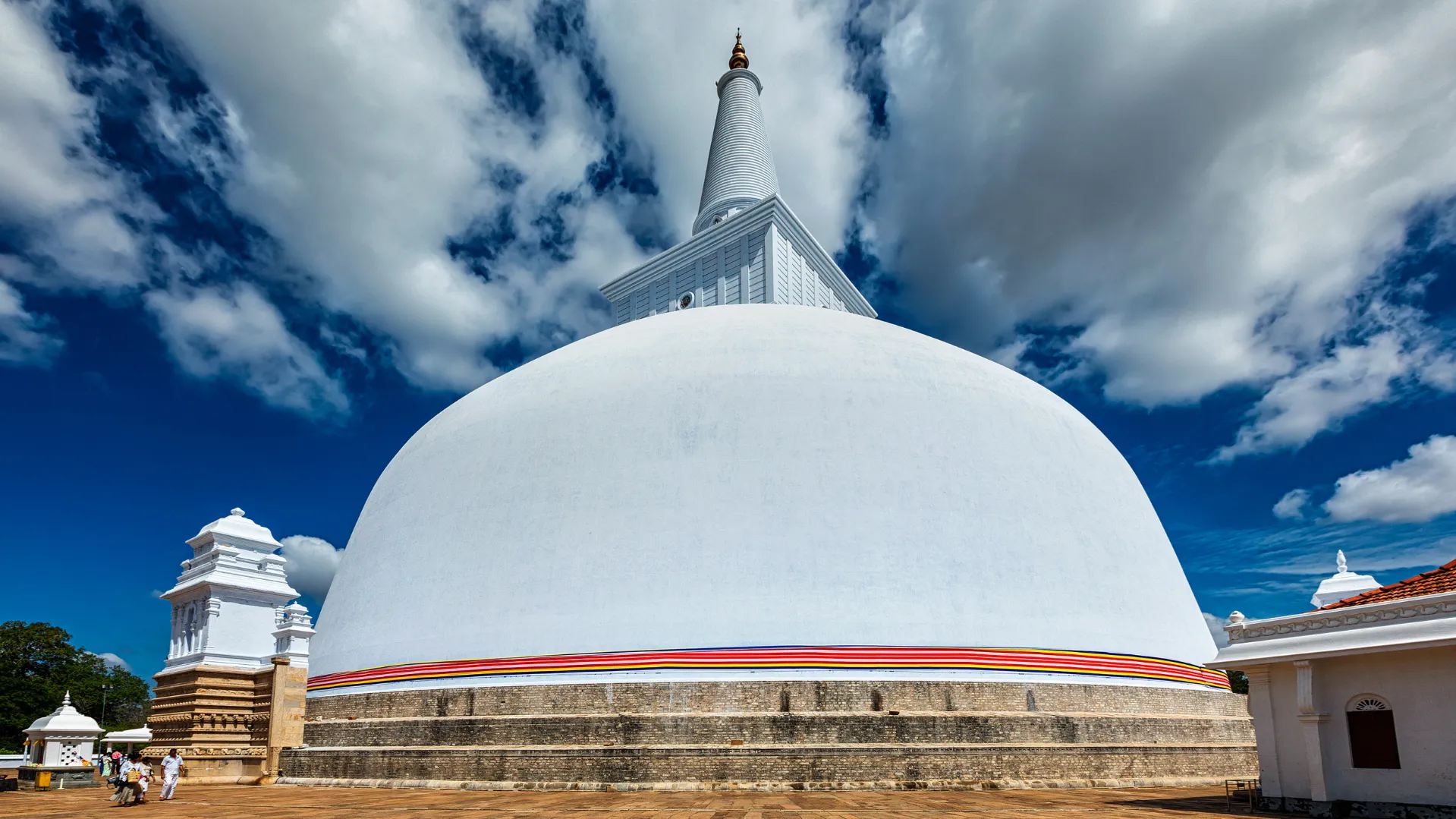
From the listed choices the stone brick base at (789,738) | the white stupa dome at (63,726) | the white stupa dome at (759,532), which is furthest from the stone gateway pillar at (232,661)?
the stone brick base at (789,738)

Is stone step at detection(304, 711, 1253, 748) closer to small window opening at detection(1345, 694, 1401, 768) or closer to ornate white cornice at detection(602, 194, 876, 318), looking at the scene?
small window opening at detection(1345, 694, 1401, 768)

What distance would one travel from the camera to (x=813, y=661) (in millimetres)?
13914

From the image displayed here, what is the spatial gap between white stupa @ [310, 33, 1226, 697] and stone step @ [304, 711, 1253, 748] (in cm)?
63

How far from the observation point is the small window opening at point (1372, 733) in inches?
397

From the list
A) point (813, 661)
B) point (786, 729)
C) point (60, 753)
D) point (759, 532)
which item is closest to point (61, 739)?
point (60, 753)

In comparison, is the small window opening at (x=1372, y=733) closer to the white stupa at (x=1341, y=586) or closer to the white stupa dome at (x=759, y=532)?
the white stupa dome at (x=759, y=532)

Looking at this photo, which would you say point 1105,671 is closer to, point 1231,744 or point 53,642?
point 1231,744

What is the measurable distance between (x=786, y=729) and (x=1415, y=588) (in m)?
8.37

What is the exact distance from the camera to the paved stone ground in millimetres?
10547

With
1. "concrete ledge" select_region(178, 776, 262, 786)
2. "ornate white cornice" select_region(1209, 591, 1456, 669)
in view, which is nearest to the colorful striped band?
"ornate white cornice" select_region(1209, 591, 1456, 669)

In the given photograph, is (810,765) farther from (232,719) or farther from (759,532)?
(232,719)

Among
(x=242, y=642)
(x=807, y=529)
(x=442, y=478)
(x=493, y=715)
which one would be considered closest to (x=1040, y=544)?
(x=807, y=529)

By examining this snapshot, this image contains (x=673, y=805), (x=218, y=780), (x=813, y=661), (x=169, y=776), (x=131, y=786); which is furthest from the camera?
(x=218, y=780)

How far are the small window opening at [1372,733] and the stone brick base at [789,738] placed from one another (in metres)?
4.39
